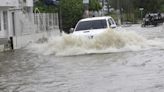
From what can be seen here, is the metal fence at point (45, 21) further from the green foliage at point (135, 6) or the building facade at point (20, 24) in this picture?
the green foliage at point (135, 6)

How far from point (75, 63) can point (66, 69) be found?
Result: 193 cm

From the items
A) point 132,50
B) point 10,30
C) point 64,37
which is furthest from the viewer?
point 10,30

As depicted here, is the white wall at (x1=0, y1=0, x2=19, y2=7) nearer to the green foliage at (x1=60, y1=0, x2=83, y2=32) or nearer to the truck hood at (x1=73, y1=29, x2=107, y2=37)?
the green foliage at (x1=60, y1=0, x2=83, y2=32)

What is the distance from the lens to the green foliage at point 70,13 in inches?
2534

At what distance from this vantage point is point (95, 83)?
13891 millimetres

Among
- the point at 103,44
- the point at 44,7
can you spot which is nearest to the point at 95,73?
the point at 103,44

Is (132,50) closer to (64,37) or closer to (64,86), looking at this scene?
(64,37)

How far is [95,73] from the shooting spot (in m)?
16.3

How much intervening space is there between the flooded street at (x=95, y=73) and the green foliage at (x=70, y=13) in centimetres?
3954

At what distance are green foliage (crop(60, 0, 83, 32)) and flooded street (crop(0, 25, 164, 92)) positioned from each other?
3954 cm

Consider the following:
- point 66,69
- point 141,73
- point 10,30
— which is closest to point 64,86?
point 141,73

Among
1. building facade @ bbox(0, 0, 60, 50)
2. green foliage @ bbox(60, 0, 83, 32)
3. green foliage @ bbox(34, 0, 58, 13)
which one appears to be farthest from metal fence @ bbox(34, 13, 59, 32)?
green foliage @ bbox(34, 0, 58, 13)

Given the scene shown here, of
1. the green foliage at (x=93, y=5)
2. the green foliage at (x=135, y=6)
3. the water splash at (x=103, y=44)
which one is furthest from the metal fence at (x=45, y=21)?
the green foliage at (x=135, y=6)

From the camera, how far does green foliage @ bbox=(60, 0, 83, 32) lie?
211 ft
